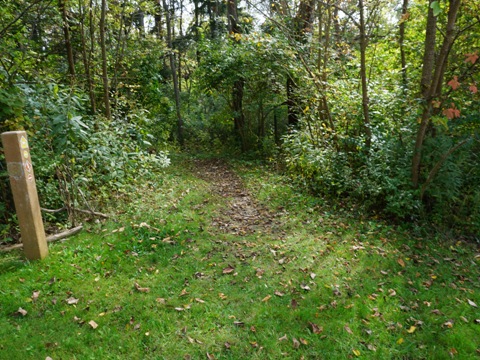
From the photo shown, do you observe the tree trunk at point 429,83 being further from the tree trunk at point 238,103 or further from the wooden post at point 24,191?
the tree trunk at point 238,103

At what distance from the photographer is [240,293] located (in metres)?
4.23

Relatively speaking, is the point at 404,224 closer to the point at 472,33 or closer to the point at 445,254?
the point at 445,254

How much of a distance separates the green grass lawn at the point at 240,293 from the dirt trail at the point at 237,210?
0.22m

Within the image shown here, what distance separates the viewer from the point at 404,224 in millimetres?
6078

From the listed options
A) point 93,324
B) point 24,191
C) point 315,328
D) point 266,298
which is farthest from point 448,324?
point 24,191

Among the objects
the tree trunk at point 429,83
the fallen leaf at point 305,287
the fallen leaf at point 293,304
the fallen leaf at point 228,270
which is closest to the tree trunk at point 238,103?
the tree trunk at point 429,83

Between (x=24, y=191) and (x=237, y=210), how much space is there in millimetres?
4096

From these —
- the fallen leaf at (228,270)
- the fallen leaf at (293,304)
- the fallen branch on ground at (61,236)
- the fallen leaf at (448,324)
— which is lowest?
the fallen leaf at (448,324)

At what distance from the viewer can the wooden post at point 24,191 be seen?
4.18m

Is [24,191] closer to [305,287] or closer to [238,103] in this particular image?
[305,287]

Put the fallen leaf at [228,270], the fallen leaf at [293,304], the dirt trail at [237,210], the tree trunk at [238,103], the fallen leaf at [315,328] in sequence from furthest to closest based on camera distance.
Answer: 1. the tree trunk at [238,103]
2. the dirt trail at [237,210]
3. the fallen leaf at [228,270]
4. the fallen leaf at [293,304]
5. the fallen leaf at [315,328]

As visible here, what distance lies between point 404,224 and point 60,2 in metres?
8.57

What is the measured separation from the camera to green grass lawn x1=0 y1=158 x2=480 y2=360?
11.0 feet

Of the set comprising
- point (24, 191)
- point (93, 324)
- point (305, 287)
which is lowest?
point (305, 287)
